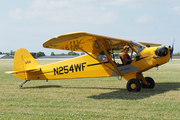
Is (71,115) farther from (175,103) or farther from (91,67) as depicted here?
(91,67)

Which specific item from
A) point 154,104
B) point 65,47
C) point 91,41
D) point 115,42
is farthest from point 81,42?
point 154,104

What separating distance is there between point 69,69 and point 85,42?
2.25m

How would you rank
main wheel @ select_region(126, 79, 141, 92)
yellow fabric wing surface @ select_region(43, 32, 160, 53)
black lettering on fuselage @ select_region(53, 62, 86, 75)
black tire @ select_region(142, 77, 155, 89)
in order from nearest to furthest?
yellow fabric wing surface @ select_region(43, 32, 160, 53), main wheel @ select_region(126, 79, 141, 92), black tire @ select_region(142, 77, 155, 89), black lettering on fuselage @ select_region(53, 62, 86, 75)

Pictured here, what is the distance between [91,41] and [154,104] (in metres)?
3.79

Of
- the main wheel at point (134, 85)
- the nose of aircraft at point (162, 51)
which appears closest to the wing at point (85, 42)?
the nose of aircraft at point (162, 51)

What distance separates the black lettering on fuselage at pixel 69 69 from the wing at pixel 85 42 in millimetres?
943

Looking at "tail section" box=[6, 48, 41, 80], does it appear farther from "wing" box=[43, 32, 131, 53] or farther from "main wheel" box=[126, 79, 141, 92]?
"main wheel" box=[126, 79, 141, 92]

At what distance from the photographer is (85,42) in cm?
872

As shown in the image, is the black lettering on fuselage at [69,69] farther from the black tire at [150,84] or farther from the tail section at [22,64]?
the black tire at [150,84]

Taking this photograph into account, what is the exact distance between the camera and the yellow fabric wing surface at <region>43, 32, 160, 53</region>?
7738mm

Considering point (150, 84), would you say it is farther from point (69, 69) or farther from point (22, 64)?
point (22, 64)

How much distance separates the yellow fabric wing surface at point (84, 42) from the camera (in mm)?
7738

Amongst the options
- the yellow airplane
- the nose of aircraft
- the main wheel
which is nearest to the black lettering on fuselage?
the yellow airplane

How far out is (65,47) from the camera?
9281 mm
